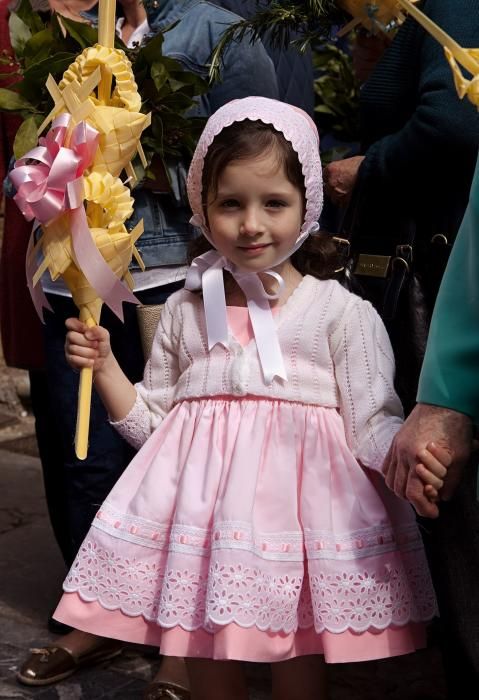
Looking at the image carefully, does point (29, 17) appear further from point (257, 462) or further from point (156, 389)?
point (257, 462)

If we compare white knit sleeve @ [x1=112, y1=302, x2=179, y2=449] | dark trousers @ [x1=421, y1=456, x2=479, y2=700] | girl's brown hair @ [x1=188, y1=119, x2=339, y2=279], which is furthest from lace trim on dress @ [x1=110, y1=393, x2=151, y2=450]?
dark trousers @ [x1=421, y1=456, x2=479, y2=700]

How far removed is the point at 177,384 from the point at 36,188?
597 mm

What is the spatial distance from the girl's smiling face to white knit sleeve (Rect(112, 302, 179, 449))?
28cm

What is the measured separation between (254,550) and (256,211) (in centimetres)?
75

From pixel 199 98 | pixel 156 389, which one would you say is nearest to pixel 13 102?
pixel 199 98

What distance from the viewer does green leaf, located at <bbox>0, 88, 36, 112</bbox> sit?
3.10 meters

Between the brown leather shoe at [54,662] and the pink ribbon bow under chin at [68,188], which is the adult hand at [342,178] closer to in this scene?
the pink ribbon bow under chin at [68,188]

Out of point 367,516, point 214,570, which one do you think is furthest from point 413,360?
point 214,570

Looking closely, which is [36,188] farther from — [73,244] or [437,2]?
[437,2]

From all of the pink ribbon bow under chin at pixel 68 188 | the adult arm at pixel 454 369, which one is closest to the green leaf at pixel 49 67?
the pink ribbon bow under chin at pixel 68 188

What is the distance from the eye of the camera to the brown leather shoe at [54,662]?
3.35 m

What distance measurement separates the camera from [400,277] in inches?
113

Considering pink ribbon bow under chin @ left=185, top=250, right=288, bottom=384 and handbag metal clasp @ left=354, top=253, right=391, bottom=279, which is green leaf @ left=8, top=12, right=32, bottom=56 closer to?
pink ribbon bow under chin @ left=185, top=250, right=288, bottom=384

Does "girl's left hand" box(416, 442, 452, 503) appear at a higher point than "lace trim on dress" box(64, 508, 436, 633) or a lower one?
higher
